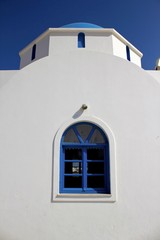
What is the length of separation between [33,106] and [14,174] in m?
1.79

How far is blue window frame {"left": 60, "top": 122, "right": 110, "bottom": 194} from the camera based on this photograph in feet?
16.6

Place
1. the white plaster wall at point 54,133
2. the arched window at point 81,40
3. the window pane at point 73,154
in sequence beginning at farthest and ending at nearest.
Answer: the arched window at point 81,40, the window pane at point 73,154, the white plaster wall at point 54,133

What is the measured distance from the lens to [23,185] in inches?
194

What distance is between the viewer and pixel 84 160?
204 inches

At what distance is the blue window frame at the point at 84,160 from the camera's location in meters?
5.06

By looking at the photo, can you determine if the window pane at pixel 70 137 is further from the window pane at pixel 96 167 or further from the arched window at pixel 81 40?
the arched window at pixel 81 40

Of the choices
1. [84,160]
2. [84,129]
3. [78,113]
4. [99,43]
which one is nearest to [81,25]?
[99,43]

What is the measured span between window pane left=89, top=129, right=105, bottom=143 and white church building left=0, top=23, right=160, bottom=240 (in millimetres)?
27

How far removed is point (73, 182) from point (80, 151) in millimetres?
844

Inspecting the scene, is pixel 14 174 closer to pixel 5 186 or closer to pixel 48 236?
pixel 5 186

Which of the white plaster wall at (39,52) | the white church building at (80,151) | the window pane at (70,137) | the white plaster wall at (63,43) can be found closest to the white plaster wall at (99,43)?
the white plaster wall at (63,43)

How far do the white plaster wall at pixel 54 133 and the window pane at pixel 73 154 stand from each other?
0.53 meters

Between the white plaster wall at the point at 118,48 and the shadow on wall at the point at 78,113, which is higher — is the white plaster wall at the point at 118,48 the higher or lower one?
the higher one

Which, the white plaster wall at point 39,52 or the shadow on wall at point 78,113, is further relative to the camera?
the white plaster wall at point 39,52
